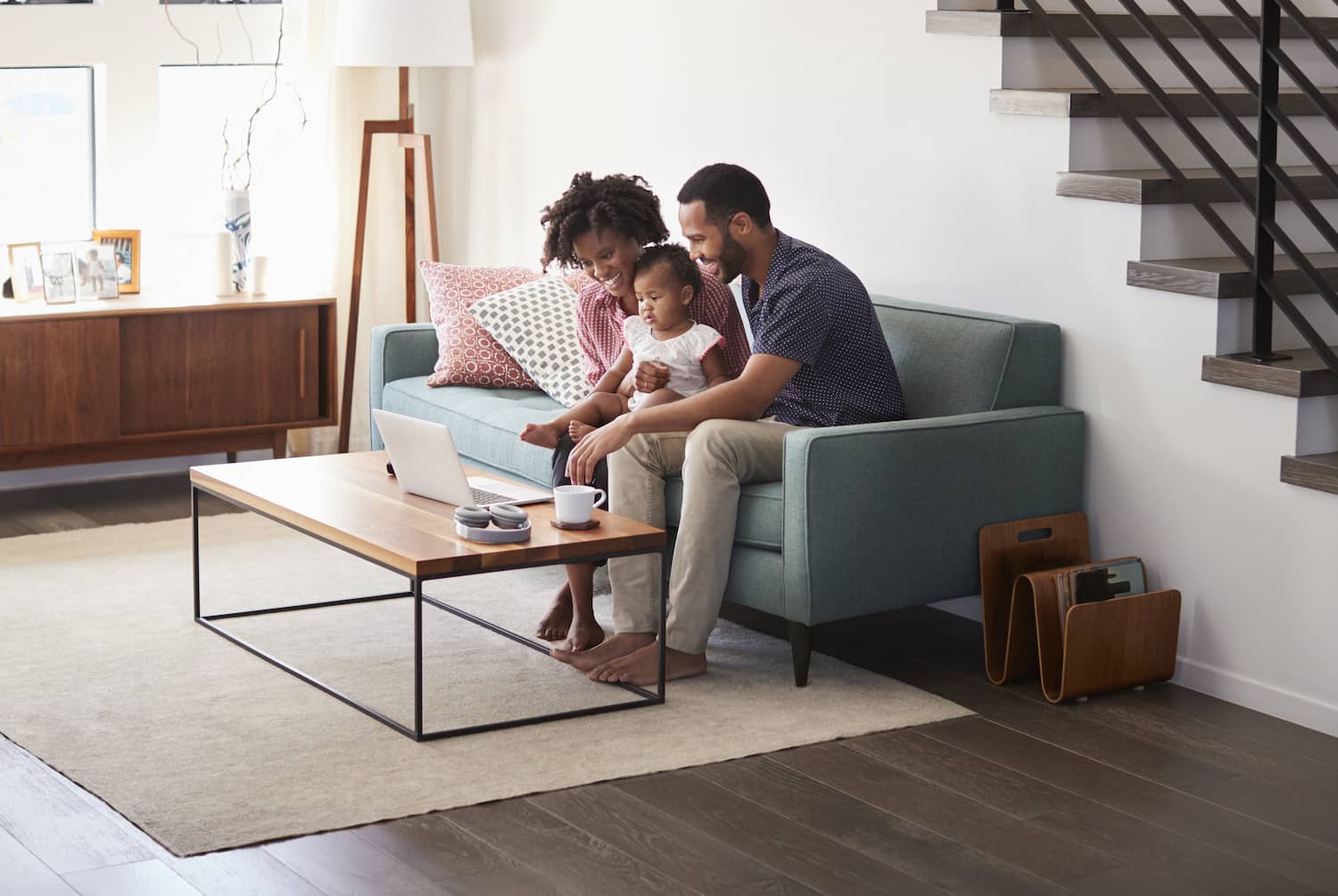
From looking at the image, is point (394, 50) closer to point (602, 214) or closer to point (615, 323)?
point (615, 323)

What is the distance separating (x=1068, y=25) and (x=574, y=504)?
180 cm

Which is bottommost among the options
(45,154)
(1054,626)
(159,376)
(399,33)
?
(1054,626)

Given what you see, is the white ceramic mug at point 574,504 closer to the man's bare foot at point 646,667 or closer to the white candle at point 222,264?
the man's bare foot at point 646,667

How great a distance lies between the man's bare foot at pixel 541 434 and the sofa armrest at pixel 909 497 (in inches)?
26.1

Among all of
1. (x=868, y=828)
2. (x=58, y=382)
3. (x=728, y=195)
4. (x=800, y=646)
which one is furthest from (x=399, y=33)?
(x=868, y=828)

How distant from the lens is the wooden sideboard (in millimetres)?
5098

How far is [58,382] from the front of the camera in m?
5.14

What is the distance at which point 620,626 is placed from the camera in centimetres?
370

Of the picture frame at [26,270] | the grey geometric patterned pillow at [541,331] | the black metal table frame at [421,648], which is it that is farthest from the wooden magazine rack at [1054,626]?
the picture frame at [26,270]

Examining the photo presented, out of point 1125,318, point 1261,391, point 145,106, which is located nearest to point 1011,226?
point 1125,318

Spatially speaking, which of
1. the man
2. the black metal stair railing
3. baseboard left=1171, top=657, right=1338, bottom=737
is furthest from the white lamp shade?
baseboard left=1171, top=657, right=1338, bottom=737

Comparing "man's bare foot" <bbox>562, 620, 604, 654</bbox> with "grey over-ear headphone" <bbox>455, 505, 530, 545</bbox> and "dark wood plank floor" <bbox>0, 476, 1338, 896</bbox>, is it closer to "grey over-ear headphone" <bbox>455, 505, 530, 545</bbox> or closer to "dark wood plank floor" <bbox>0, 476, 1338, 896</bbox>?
"grey over-ear headphone" <bbox>455, 505, 530, 545</bbox>

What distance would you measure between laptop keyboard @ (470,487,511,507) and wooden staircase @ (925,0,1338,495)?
1417mm

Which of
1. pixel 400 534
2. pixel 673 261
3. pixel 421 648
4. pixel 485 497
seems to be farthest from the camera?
pixel 673 261
